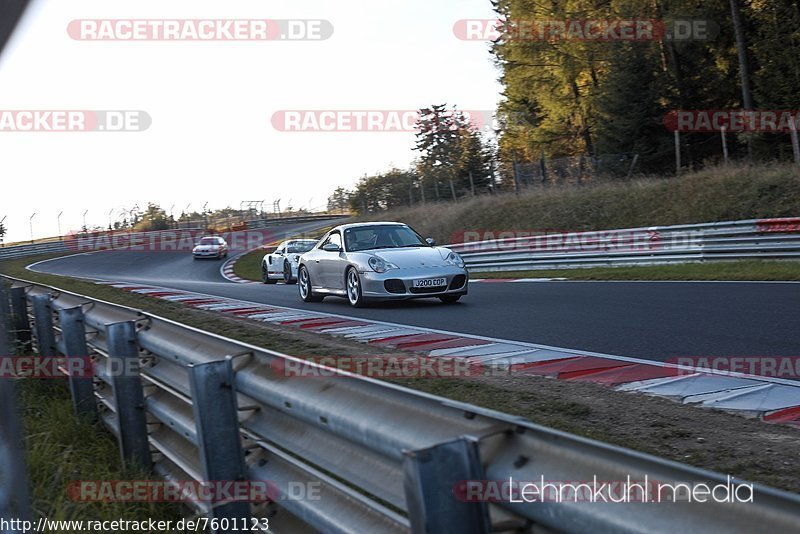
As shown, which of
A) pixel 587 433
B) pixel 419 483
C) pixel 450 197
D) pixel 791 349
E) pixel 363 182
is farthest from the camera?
pixel 363 182

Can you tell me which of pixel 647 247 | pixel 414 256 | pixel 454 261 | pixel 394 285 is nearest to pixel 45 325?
pixel 394 285

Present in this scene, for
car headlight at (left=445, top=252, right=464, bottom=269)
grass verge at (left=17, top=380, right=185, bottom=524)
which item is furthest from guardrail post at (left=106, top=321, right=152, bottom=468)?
car headlight at (left=445, top=252, right=464, bottom=269)

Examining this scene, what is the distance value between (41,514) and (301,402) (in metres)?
2.05

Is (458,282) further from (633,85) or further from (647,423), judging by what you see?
(633,85)

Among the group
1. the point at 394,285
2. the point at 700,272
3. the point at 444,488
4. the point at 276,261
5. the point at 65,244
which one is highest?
the point at 65,244

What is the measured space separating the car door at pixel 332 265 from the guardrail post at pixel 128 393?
27.5 ft

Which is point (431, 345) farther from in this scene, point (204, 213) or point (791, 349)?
point (204, 213)

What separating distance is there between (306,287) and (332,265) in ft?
3.97

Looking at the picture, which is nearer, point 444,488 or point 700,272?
point 444,488

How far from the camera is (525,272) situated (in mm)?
21688

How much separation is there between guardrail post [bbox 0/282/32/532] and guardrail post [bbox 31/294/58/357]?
20.0ft

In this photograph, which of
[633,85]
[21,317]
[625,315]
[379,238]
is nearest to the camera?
[625,315]

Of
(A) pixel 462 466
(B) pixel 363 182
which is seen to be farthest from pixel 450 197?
(A) pixel 462 466

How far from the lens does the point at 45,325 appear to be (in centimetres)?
795
